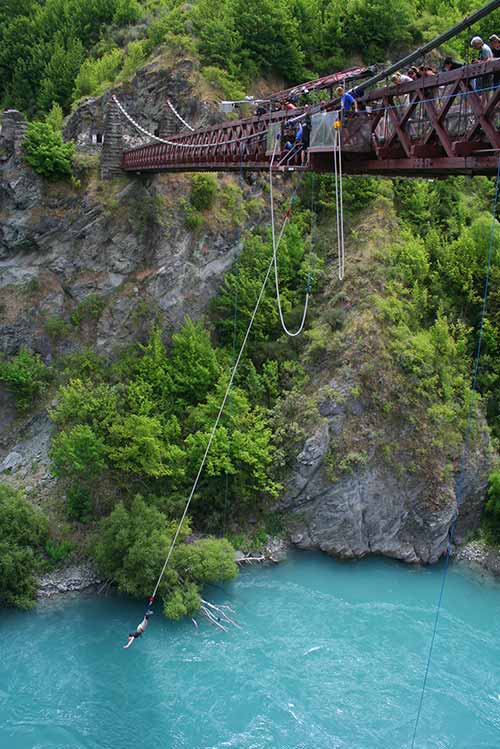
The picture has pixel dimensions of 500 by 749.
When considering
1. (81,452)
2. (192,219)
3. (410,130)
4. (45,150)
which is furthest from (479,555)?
(45,150)

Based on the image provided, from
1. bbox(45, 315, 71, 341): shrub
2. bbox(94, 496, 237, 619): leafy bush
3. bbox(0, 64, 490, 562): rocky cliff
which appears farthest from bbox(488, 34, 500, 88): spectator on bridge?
bbox(45, 315, 71, 341): shrub

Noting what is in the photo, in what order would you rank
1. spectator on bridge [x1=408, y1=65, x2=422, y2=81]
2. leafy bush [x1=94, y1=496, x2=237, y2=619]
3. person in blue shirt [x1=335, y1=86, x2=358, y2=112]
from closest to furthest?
spectator on bridge [x1=408, y1=65, x2=422, y2=81], person in blue shirt [x1=335, y1=86, x2=358, y2=112], leafy bush [x1=94, y1=496, x2=237, y2=619]

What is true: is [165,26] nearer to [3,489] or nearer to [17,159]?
[17,159]

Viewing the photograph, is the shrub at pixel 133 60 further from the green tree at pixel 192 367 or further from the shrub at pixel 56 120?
the green tree at pixel 192 367

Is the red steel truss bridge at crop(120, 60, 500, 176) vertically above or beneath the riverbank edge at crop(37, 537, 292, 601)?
above

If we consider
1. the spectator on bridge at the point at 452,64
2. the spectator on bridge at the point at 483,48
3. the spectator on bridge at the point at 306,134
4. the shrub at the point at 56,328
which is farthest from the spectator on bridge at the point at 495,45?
the shrub at the point at 56,328

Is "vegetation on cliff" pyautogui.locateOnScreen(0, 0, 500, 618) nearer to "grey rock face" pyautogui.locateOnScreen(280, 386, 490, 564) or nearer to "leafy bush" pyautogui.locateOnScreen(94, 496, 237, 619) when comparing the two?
"leafy bush" pyautogui.locateOnScreen(94, 496, 237, 619)

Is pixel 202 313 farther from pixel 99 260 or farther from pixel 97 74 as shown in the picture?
pixel 97 74
